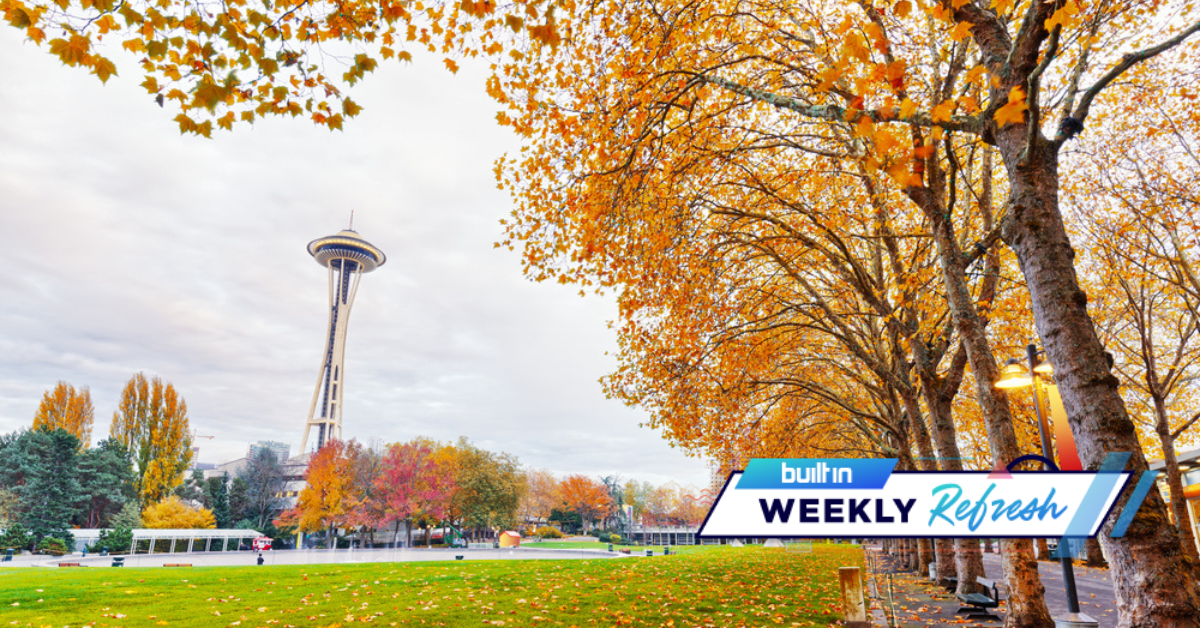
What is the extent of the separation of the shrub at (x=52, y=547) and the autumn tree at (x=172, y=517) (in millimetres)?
8459

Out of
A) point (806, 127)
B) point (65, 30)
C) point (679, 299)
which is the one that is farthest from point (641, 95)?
point (806, 127)

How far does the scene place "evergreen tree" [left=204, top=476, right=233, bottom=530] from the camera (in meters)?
57.9

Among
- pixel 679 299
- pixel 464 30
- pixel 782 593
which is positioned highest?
pixel 464 30

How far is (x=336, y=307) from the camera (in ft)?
356

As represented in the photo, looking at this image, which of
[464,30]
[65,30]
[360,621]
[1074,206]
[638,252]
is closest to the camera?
[65,30]

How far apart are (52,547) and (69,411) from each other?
22.1 meters

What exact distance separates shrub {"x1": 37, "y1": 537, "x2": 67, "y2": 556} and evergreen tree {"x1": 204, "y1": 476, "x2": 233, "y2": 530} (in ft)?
51.5

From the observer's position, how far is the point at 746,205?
554 inches

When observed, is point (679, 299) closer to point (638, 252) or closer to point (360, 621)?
point (638, 252)

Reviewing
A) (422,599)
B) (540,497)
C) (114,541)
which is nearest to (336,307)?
(540,497)

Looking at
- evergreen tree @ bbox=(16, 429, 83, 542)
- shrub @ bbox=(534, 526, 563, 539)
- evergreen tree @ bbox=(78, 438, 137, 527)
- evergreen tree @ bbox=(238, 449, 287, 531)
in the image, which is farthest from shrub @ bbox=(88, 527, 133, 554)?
shrub @ bbox=(534, 526, 563, 539)

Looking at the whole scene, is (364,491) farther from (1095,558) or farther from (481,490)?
(1095,558)

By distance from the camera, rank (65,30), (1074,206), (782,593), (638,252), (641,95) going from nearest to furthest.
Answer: (65,30), (641,95), (638,252), (782,593), (1074,206)

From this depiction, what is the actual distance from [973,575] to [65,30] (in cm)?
1555
